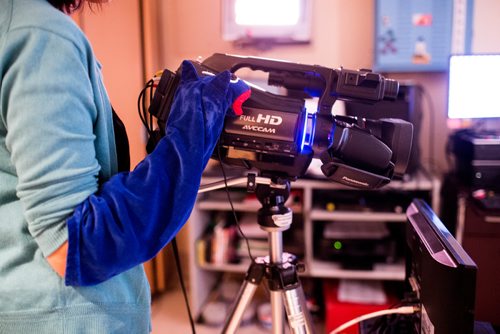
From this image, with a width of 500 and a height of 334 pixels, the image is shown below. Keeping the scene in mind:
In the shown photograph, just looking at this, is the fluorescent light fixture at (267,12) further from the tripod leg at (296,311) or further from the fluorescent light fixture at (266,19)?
the tripod leg at (296,311)

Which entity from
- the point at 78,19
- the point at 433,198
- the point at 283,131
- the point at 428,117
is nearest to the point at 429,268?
the point at 283,131

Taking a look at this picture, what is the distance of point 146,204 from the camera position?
0.64 metres

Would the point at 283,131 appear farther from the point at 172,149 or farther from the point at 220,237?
the point at 220,237

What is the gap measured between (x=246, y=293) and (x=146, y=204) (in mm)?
483

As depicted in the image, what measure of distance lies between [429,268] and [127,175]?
2.01 ft

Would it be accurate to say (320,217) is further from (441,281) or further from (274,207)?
(441,281)

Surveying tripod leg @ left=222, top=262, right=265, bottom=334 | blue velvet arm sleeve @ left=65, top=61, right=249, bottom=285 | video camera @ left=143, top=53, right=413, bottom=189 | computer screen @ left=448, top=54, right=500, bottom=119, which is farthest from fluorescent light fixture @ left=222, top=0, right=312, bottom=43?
blue velvet arm sleeve @ left=65, top=61, right=249, bottom=285

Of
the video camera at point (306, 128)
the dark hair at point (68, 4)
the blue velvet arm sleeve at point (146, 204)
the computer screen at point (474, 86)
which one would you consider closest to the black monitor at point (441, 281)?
the video camera at point (306, 128)

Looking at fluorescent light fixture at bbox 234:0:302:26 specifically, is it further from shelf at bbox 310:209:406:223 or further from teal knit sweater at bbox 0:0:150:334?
teal knit sweater at bbox 0:0:150:334

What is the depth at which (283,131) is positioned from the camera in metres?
0.84

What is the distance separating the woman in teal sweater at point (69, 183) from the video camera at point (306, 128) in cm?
13

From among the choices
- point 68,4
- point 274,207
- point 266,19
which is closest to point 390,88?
point 274,207

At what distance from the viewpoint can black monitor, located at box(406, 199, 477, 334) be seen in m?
0.79

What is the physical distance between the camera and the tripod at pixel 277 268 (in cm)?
98
